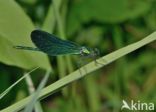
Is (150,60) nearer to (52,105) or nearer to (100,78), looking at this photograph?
(100,78)

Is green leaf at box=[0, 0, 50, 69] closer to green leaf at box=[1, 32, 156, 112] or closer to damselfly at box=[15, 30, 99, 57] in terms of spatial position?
damselfly at box=[15, 30, 99, 57]

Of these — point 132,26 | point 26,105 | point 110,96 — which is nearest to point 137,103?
point 110,96

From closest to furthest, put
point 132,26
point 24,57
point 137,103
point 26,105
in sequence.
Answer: point 26,105
point 24,57
point 137,103
point 132,26

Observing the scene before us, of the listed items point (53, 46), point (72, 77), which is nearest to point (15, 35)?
point (53, 46)

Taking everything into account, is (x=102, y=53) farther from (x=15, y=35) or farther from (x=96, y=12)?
(x=15, y=35)

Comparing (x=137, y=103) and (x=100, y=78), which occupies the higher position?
(x=100, y=78)

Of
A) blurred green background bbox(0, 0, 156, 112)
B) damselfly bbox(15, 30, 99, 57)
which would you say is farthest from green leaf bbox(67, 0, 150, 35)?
damselfly bbox(15, 30, 99, 57)
